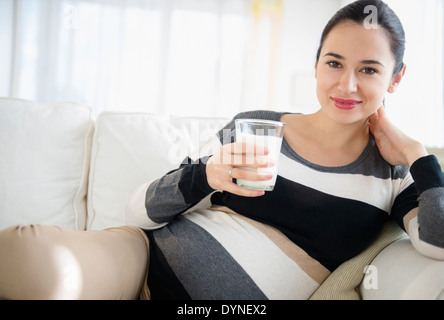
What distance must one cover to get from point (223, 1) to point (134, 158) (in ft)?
13.8

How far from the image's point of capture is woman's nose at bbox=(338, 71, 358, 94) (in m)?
1.18

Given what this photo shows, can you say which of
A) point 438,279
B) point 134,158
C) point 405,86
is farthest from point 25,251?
point 405,86

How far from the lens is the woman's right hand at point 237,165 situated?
0.94 metres

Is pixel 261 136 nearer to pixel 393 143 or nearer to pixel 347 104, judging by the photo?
pixel 347 104

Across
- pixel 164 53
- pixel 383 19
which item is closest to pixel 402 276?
pixel 383 19

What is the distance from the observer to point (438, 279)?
3.06ft

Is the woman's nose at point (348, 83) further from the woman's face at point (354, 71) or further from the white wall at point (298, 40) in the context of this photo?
the white wall at point (298, 40)

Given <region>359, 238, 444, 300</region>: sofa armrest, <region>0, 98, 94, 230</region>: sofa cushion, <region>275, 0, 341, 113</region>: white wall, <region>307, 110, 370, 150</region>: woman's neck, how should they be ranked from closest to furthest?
1. <region>359, 238, 444, 300</region>: sofa armrest
2. <region>307, 110, 370, 150</region>: woman's neck
3. <region>0, 98, 94, 230</region>: sofa cushion
4. <region>275, 0, 341, 113</region>: white wall

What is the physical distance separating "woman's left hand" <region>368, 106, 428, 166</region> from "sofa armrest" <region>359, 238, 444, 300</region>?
10.8 inches

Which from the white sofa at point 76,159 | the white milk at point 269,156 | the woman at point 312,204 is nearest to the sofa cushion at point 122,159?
the white sofa at point 76,159

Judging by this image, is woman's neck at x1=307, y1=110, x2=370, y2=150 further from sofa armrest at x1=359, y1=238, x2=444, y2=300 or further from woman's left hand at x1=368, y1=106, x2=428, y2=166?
sofa armrest at x1=359, y1=238, x2=444, y2=300

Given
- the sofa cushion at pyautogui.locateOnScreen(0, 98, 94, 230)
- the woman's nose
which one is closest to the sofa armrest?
the woman's nose

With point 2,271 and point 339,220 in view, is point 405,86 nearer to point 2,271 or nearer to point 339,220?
point 339,220

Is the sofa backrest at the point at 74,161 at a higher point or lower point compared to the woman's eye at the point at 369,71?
lower
